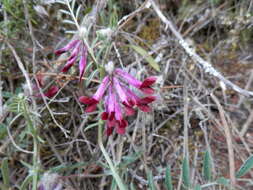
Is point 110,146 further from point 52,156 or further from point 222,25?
point 222,25

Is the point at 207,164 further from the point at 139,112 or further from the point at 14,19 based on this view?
the point at 14,19

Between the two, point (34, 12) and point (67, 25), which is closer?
point (34, 12)

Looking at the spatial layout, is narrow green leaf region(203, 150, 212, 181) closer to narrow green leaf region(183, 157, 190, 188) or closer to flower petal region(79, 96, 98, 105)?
narrow green leaf region(183, 157, 190, 188)

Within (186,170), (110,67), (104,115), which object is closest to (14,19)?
(110,67)

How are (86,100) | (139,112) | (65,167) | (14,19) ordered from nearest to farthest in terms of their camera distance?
(86,100) < (65,167) < (139,112) < (14,19)

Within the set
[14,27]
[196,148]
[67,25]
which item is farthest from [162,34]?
[14,27]

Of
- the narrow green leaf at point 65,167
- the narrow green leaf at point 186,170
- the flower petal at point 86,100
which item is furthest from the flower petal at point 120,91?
the narrow green leaf at point 65,167

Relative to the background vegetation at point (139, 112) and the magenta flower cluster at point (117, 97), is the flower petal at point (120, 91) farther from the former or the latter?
the background vegetation at point (139, 112)

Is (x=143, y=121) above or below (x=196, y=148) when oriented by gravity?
above
